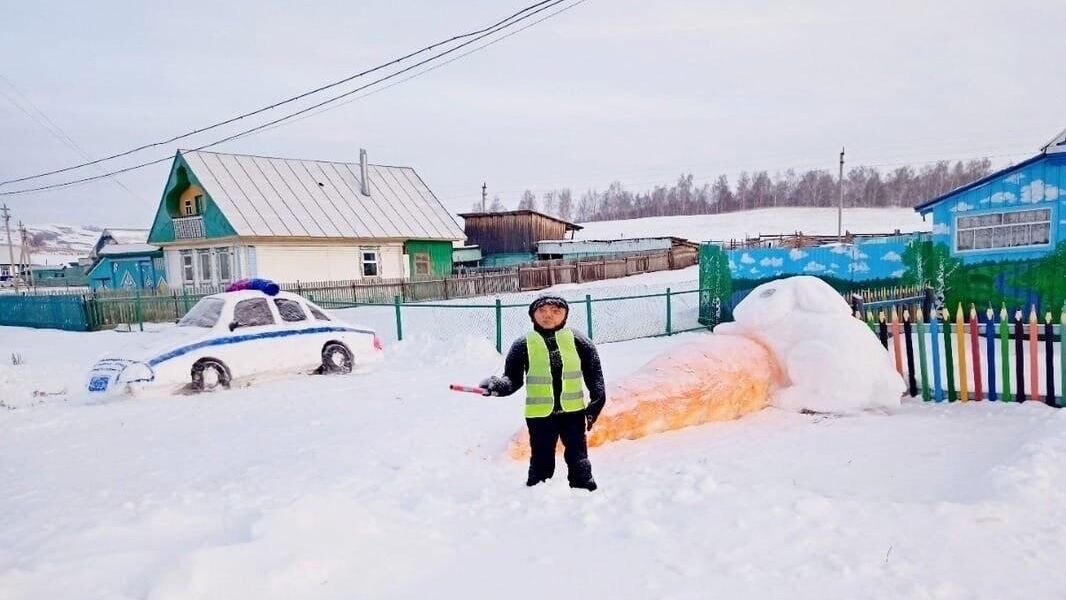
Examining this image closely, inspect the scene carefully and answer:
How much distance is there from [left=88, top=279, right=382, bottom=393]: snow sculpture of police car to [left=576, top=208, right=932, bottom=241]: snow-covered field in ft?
143

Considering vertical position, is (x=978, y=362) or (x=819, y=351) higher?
(x=819, y=351)

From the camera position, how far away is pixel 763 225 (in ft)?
200

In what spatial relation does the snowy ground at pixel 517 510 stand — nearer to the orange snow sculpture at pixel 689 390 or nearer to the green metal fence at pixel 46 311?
the orange snow sculpture at pixel 689 390

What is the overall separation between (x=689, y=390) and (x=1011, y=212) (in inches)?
369

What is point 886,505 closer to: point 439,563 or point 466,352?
point 439,563

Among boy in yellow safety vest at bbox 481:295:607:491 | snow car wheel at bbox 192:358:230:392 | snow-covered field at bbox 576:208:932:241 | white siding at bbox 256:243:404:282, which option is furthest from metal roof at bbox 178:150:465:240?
snow-covered field at bbox 576:208:932:241

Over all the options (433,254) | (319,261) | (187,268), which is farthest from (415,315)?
(187,268)

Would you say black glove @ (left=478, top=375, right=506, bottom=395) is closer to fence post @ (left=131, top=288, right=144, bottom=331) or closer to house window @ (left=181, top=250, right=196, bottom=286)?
fence post @ (left=131, top=288, right=144, bottom=331)

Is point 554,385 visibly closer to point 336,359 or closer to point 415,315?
point 336,359

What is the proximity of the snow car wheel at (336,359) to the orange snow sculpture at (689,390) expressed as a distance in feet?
17.0

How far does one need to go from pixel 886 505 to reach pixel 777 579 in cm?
130

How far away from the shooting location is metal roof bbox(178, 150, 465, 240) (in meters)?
24.8

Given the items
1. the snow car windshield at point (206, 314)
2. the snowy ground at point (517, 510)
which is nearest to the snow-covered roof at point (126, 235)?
the snow car windshield at point (206, 314)

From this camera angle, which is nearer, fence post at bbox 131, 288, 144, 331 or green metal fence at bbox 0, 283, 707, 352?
green metal fence at bbox 0, 283, 707, 352
